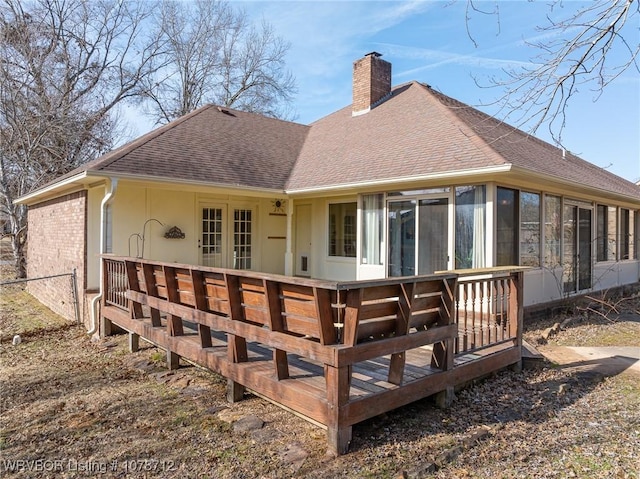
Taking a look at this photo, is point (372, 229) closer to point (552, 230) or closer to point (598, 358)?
point (552, 230)

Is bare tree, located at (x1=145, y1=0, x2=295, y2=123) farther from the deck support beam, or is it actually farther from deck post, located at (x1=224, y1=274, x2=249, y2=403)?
the deck support beam

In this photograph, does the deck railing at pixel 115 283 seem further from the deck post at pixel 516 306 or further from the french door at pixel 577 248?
the french door at pixel 577 248

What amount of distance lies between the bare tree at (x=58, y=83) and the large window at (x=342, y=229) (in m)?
12.2

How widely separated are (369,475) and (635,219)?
13254 mm

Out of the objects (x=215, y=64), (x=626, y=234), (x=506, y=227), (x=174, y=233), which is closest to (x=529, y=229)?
(x=506, y=227)

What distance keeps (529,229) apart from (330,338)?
19.2 ft

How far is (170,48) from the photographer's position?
2447 cm

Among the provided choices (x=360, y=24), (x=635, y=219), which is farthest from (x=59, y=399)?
(x=635, y=219)

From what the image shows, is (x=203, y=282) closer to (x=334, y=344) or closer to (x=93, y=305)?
(x=334, y=344)

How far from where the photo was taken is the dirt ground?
3.14 m

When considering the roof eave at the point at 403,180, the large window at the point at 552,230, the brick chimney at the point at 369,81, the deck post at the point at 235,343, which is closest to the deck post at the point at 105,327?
the deck post at the point at 235,343

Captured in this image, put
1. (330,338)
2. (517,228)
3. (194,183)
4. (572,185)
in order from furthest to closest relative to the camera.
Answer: (194,183)
(572,185)
(517,228)
(330,338)

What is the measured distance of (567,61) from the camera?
4.05 metres

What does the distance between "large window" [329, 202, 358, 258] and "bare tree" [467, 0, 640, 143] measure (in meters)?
5.61
